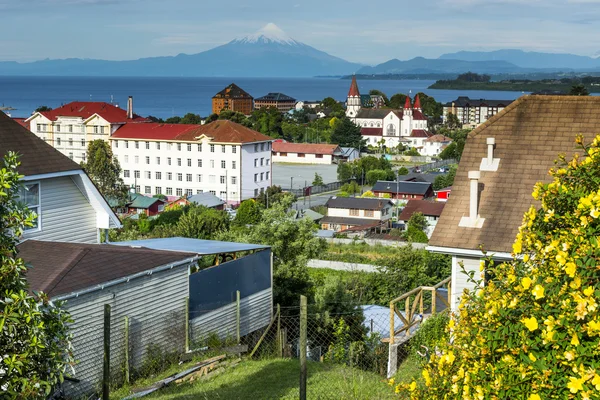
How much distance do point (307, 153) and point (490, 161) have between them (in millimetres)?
70133

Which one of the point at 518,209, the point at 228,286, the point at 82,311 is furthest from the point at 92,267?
the point at 518,209

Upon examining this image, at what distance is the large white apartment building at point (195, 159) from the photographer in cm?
5634

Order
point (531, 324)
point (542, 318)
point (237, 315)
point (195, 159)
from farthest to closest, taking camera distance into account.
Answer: point (195, 159)
point (237, 315)
point (542, 318)
point (531, 324)

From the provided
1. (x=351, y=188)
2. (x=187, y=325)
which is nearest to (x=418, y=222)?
(x=351, y=188)

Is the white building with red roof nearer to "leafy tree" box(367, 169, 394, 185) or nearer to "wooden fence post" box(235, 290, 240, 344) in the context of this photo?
"leafy tree" box(367, 169, 394, 185)

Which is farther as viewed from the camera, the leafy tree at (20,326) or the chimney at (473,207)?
the chimney at (473,207)

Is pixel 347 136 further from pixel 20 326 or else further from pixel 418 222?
pixel 20 326

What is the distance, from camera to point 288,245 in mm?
18016

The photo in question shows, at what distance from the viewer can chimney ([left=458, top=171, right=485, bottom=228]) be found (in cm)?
1097

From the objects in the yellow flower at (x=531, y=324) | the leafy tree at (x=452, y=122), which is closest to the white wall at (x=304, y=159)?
the leafy tree at (x=452, y=122)

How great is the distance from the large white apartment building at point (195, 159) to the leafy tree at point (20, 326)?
5052cm

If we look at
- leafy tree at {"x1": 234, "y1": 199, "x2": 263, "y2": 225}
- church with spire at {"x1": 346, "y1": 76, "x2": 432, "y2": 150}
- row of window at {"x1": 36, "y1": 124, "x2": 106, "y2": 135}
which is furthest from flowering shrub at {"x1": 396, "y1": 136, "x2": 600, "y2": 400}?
church with spire at {"x1": 346, "y1": 76, "x2": 432, "y2": 150}

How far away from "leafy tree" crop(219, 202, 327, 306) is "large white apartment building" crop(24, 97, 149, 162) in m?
46.7

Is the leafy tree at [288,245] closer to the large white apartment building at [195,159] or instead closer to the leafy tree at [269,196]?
the leafy tree at [269,196]
